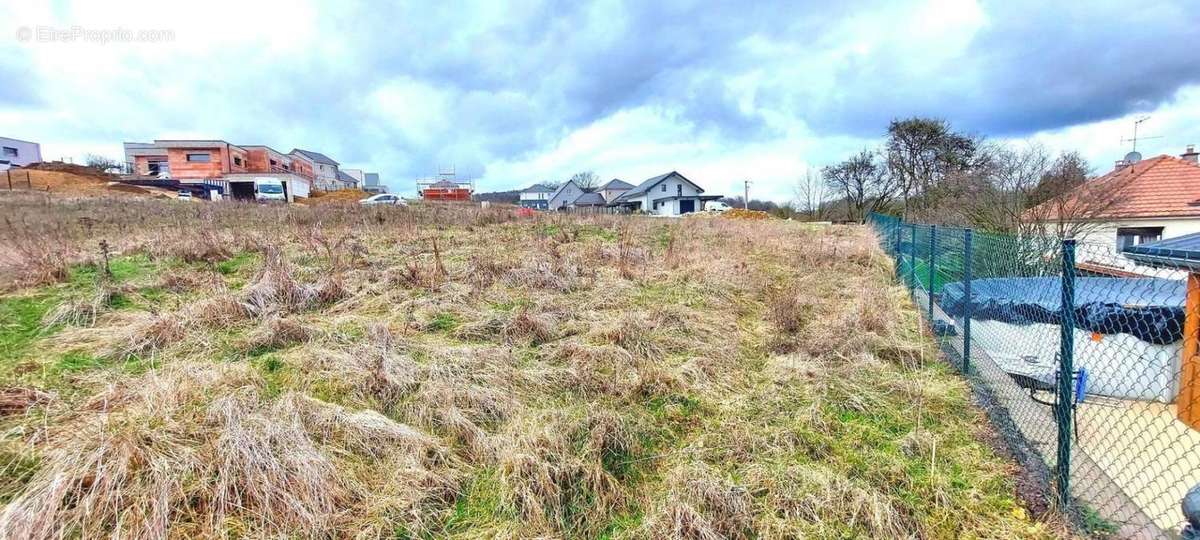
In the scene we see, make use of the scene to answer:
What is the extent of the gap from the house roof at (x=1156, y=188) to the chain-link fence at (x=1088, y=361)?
9.83m

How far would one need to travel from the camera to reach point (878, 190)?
31.3m

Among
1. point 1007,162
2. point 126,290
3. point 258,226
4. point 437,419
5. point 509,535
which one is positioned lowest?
point 509,535

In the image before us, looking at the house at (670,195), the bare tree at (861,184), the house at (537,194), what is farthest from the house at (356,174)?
the bare tree at (861,184)

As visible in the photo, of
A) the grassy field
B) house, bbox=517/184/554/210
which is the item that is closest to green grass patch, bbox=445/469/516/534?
the grassy field

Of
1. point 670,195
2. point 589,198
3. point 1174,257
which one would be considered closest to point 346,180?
point 589,198

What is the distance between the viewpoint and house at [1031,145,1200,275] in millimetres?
10586

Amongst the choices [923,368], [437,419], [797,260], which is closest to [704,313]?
[923,368]

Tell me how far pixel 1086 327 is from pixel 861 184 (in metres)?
32.3

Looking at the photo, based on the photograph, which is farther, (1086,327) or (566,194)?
(566,194)

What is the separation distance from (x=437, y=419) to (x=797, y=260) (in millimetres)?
7775

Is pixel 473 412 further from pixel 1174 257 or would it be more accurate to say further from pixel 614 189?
pixel 614 189

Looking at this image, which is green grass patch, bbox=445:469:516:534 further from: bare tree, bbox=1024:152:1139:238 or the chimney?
the chimney

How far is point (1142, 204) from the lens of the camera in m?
13.4

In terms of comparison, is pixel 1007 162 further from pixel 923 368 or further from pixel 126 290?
pixel 126 290
